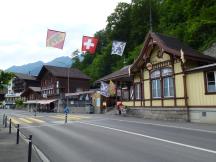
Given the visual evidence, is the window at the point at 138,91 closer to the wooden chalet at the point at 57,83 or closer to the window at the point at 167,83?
the window at the point at 167,83

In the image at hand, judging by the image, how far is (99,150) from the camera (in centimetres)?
1091

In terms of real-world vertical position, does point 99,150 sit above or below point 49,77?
below

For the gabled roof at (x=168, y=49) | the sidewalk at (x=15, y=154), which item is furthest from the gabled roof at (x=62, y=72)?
the sidewalk at (x=15, y=154)

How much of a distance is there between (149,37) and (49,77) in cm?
5568

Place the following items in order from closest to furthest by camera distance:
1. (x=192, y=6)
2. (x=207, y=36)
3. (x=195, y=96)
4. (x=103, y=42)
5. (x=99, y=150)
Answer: (x=99, y=150)
(x=195, y=96)
(x=207, y=36)
(x=192, y=6)
(x=103, y=42)

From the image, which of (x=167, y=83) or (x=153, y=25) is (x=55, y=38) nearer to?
(x=167, y=83)

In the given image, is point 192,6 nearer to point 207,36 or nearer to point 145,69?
point 207,36

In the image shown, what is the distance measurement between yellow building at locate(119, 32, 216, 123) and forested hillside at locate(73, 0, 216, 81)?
358 inches

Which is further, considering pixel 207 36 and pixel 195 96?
pixel 207 36

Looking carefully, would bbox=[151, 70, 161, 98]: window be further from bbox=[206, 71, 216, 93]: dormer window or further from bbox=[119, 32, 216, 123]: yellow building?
bbox=[206, 71, 216, 93]: dormer window

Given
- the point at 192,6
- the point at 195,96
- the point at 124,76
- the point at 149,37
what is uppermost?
the point at 192,6

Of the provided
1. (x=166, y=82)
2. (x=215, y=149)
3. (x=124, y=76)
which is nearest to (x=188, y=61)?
(x=166, y=82)

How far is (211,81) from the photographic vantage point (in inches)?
864

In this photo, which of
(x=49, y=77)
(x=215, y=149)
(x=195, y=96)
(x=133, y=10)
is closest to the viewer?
(x=215, y=149)
